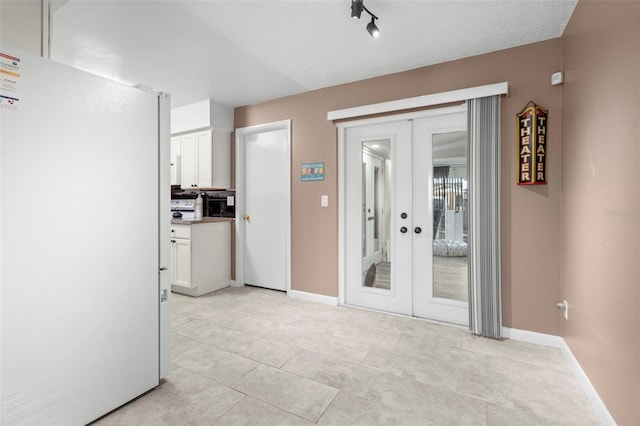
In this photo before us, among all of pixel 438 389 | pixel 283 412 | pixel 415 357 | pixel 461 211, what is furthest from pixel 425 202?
pixel 283 412

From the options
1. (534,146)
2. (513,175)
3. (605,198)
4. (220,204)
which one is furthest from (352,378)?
(220,204)

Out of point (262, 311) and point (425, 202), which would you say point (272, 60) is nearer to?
point (425, 202)

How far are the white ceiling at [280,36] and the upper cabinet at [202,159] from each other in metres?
0.99

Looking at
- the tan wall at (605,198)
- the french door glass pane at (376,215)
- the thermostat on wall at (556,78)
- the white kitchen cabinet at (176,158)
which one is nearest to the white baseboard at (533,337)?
the tan wall at (605,198)

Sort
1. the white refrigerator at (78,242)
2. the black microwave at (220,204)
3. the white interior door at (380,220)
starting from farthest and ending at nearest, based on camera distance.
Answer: the black microwave at (220,204)
the white interior door at (380,220)
the white refrigerator at (78,242)

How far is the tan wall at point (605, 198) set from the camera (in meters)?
1.40

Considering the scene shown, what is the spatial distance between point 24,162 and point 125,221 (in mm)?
518

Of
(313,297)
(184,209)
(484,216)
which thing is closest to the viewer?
(484,216)

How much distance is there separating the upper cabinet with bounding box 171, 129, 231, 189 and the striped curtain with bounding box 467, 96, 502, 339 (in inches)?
122

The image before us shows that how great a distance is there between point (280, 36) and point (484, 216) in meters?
2.31

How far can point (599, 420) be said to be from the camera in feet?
5.51

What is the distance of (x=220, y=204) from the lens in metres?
4.60

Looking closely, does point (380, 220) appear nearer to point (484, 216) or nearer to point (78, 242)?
point (484, 216)

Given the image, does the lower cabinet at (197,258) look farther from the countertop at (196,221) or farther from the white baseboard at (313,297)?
the white baseboard at (313,297)
